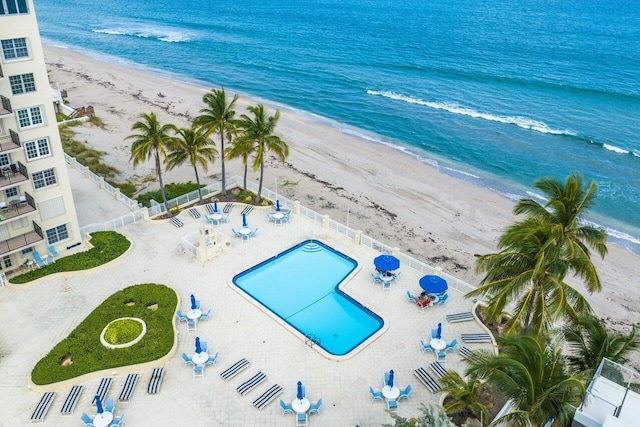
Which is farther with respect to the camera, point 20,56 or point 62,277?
point 62,277

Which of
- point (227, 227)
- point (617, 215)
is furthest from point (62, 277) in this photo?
point (617, 215)

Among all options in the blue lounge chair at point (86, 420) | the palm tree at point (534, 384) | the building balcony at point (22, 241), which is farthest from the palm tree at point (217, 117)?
the palm tree at point (534, 384)

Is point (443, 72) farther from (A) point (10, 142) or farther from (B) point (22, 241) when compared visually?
(B) point (22, 241)

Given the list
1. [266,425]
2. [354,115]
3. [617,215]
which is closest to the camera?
[266,425]

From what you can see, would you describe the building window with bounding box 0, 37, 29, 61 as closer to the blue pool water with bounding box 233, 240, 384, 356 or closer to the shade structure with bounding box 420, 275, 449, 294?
the blue pool water with bounding box 233, 240, 384, 356

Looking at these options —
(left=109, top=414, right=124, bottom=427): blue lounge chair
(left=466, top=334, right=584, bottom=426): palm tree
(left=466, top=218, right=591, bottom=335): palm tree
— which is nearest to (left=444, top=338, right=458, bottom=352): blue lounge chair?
(left=466, top=218, right=591, bottom=335): palm tree

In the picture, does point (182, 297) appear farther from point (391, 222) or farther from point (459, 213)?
point (459, 213)

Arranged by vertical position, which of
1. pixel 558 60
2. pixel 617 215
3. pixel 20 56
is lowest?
pixel 617 215

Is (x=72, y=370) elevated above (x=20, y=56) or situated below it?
below

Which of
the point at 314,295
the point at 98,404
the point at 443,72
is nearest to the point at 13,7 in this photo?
the point at 98,404
